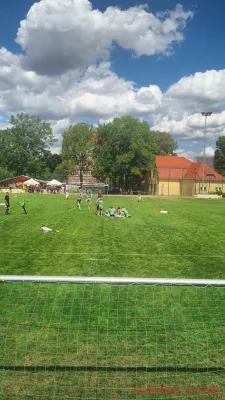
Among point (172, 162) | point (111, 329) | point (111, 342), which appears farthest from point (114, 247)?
point (172, 162)

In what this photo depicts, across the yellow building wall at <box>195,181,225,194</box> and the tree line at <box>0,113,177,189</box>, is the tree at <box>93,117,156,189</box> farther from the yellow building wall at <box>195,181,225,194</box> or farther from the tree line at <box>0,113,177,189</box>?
the yellow building wall at <box>195,181,225,194</box>

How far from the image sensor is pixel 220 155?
94562mm

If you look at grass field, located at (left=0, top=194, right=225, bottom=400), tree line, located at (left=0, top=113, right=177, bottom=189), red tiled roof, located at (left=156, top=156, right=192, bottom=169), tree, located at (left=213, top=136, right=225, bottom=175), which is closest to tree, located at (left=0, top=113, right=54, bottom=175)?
tree line, located at (left=0, top=113, right=177, bottom=189)

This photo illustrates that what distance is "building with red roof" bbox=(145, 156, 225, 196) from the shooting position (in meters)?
68.2

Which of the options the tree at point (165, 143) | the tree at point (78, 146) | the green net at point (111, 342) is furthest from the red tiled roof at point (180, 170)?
the green net at point (111, 342)

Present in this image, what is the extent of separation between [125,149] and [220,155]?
39.0m

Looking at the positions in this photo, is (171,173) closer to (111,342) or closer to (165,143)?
(165,143)

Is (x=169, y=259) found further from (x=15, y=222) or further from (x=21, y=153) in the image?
(x=21, y=153)

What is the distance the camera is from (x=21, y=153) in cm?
8069

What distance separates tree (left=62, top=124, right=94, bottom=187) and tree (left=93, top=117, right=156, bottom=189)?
8.78 meters

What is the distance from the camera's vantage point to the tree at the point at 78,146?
77812 millimetres

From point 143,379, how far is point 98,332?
69.8 inches

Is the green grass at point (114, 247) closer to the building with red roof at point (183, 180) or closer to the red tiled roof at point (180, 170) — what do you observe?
the building with red roof at point (183, 180)

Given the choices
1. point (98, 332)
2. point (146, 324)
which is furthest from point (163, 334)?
point (98, 332)
